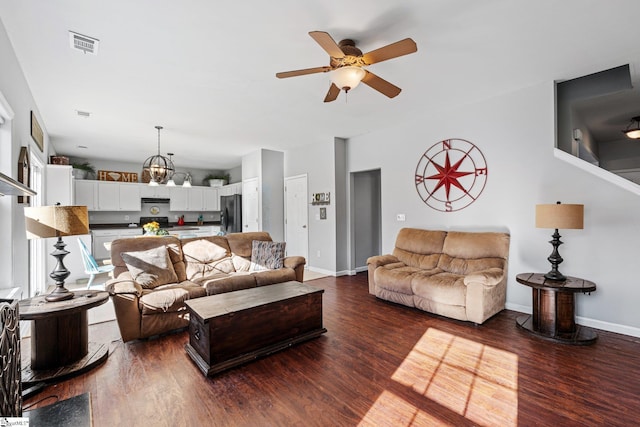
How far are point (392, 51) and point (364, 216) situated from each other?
432cm

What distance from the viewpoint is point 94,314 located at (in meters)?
3.75

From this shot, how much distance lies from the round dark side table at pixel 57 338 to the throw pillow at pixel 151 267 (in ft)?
2.69

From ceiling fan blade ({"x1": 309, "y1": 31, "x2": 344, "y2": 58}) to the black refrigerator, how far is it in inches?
241

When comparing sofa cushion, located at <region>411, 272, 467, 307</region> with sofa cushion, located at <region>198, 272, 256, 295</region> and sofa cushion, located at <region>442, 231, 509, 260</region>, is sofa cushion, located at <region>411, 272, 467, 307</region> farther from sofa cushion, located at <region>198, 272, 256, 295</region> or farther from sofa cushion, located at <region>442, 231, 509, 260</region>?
sofa cushion, located at <region>198, 272, 256, 295</region>

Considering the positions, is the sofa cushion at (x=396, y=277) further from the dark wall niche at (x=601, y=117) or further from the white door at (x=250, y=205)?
the white door at (x=250, y=205)

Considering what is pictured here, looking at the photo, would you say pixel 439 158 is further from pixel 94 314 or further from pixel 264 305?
pixel 94 314

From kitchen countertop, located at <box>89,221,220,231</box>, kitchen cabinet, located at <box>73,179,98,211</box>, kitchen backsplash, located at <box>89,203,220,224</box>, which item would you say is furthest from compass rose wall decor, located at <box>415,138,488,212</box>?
kitchen cabinet, located at <box>73,179,98,211</box>

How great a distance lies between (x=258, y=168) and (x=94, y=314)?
13.7 ft

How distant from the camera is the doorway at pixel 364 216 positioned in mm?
6052

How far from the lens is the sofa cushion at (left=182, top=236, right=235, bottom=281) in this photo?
390 cm

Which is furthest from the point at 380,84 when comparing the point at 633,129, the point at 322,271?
the point at 633,129

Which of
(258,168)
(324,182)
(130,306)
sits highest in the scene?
(258,168)

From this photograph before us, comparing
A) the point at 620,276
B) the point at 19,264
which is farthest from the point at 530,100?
the point at 19,264

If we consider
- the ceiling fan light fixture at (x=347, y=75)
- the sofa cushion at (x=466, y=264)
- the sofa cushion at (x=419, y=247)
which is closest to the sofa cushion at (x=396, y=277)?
the sofa cushion at (x=419, y=247)
